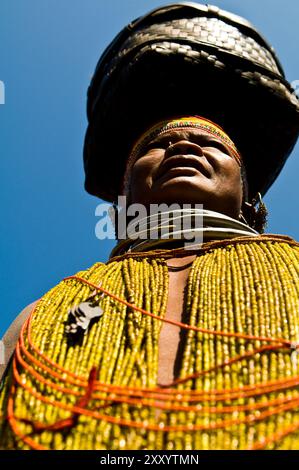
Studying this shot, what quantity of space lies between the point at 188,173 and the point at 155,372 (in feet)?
5.06

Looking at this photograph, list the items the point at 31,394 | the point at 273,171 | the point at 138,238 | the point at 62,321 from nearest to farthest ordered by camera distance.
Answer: the point at 31,394
the point at 62,321
the point at 138,238
the point at 273,171

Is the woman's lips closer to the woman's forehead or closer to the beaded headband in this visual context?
the woman's forehead

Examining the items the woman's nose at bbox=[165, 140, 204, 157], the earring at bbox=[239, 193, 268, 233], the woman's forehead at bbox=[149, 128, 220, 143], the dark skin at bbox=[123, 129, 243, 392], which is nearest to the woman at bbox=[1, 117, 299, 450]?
the dark skin at bbox=[123, 129, 243, 392]

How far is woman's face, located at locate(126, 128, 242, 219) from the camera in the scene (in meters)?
2.92

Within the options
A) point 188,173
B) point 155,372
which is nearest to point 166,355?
point 155,372

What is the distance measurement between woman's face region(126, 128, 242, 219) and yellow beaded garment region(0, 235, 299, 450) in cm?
86

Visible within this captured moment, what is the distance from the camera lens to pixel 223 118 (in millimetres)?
3873

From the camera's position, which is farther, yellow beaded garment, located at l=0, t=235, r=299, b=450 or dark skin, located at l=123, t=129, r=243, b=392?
dark skin, located at l=123, t=129, r=243, b=392

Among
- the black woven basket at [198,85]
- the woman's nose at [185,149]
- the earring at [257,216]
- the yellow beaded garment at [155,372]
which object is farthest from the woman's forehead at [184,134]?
the yellow beaded garment at [155,372]

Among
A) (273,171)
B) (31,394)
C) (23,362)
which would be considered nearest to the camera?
(31,394)

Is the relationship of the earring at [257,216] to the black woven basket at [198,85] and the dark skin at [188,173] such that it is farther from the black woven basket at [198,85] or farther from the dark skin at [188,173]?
the dark skin at [188,173]
